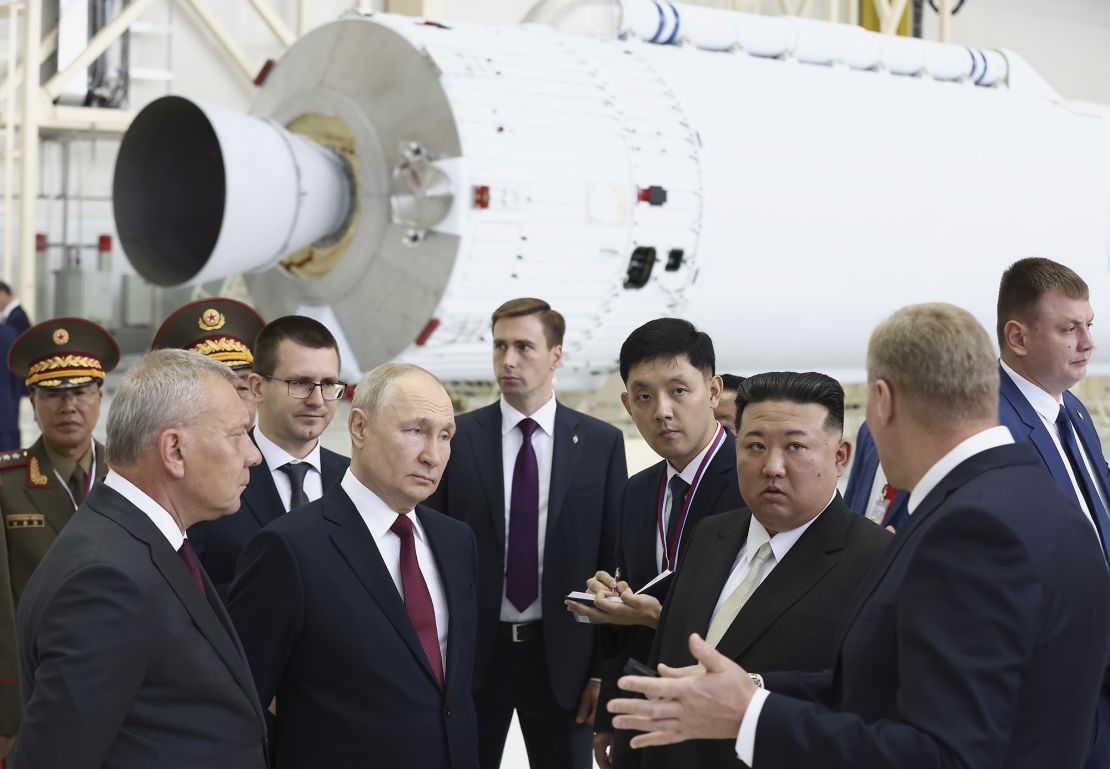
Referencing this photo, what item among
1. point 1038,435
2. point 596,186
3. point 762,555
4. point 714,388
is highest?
point 596,186

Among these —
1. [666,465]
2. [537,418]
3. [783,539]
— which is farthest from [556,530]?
[783,539]

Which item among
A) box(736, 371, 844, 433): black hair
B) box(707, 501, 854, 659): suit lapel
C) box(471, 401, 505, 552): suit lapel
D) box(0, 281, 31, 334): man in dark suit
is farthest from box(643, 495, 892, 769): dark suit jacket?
box(0, 281, 31, 334): man in dark suit

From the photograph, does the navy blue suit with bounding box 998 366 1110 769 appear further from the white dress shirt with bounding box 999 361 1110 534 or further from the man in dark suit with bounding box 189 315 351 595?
the man in dark suit with bounding box 189 315 351 595

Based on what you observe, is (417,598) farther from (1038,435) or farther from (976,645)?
(1038,435)

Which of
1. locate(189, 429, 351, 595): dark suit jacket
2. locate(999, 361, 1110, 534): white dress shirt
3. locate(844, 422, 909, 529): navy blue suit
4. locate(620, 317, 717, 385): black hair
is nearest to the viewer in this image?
locate(189, 429, 351, 595): dark suit jacket

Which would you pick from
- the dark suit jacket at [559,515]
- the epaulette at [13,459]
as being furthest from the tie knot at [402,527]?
the epaulette at [13,459]

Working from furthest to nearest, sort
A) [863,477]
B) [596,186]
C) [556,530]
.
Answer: [596,186] → [863,477] → [556,530]

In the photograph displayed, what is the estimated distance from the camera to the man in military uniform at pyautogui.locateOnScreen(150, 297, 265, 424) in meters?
3.43

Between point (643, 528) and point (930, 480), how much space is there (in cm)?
128

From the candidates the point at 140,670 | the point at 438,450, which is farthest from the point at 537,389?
the point at 140,670

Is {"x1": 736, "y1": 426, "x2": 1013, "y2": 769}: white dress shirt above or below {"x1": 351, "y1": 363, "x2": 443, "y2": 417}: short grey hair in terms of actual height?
below

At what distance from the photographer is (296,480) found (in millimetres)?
2996

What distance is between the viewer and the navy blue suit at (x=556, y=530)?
3.24 m

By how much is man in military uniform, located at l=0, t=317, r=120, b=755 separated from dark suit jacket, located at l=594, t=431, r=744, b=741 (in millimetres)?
1311
